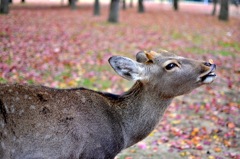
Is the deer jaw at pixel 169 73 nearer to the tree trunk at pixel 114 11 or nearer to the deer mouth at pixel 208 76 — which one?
the deer mouth at pixel 208 76

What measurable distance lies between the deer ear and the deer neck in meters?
0.22

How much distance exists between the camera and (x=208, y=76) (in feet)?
15.2

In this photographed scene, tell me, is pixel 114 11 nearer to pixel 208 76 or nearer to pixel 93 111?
pixel 208 76

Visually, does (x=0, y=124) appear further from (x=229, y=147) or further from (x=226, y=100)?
(x=226, y=100)

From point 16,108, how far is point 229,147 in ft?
14.8

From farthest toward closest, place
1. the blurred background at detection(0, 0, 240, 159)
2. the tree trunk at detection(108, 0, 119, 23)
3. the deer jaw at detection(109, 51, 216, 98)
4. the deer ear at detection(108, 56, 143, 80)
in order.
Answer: the tree trunk at detection(108, 0, 119, 23), the blurred background at detection(0, 0, 240, 159), the deer jaw at detection(109, 51, 216, 98), the deer ear at detection(108, 56, 143, 80)

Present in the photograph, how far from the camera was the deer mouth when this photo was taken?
460 cm

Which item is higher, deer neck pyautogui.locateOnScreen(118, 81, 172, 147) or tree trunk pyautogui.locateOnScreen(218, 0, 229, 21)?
deer neck pyautogui.locateOnScreen(118, 81, 172, 147)

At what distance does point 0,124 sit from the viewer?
138 inches

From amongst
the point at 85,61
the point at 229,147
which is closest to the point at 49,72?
the point at 85,61

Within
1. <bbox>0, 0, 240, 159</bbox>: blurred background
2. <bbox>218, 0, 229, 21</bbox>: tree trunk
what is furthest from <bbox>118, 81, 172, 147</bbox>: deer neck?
<bbox>218, 0, 229, 21</bbox>: tree trunk

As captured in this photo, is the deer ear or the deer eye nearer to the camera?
the deer ear

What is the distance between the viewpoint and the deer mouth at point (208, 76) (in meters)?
4.60

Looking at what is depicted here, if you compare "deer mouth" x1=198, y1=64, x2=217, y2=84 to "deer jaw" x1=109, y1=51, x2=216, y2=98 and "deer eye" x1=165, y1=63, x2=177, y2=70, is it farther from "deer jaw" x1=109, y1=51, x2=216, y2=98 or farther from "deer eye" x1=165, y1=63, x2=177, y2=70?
"deer eye" x1=165, y1=63, x2=177, y2=70
